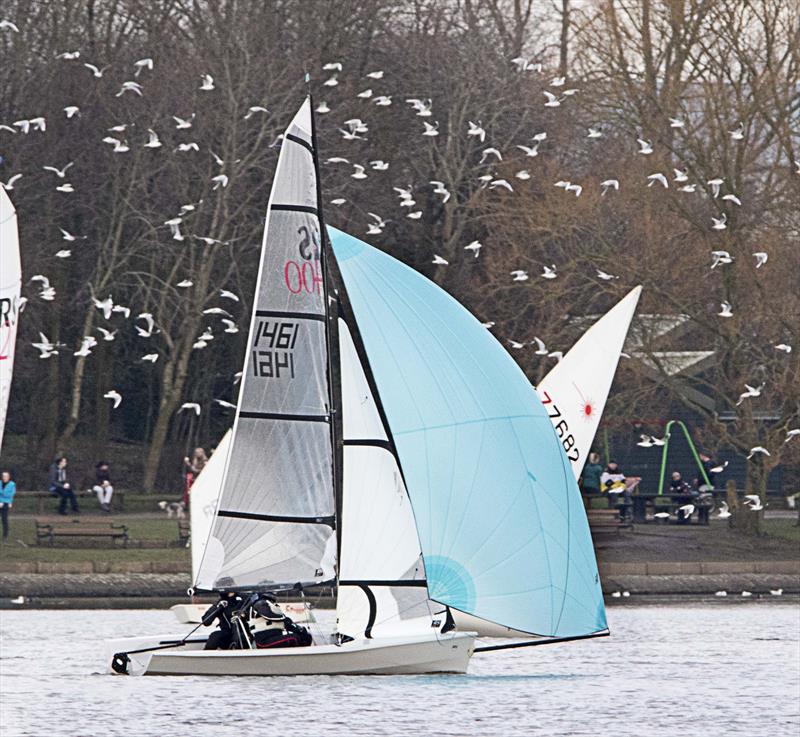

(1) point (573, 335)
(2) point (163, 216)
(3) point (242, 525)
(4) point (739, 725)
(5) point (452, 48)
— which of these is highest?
(5) point (452, 48)

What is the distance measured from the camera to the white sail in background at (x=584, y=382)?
31141 mm

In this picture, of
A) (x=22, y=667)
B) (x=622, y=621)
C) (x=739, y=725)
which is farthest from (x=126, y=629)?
(x=739, y=725)

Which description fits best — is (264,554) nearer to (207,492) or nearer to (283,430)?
(283,430)

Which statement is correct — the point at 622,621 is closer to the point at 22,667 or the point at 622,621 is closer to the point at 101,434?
the point at 22,667

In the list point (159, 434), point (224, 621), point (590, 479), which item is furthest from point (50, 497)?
point (224, 621)

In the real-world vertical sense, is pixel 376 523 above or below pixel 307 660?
above

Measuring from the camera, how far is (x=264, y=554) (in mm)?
24844

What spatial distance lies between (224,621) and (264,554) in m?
0.86

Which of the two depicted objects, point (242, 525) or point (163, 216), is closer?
point (242, 525)

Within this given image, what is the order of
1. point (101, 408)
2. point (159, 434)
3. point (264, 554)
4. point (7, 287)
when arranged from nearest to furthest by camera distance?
point (264, 554)
point (7, 287)
point (159, 434)
point (101, 408)

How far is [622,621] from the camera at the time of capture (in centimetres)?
3584

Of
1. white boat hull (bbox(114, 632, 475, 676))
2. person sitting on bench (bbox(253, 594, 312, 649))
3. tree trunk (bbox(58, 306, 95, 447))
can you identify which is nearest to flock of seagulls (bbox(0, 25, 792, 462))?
tree trunk (bbox(58, 306, 95, 447))

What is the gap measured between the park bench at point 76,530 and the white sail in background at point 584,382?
1211 cm

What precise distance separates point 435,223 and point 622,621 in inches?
821
